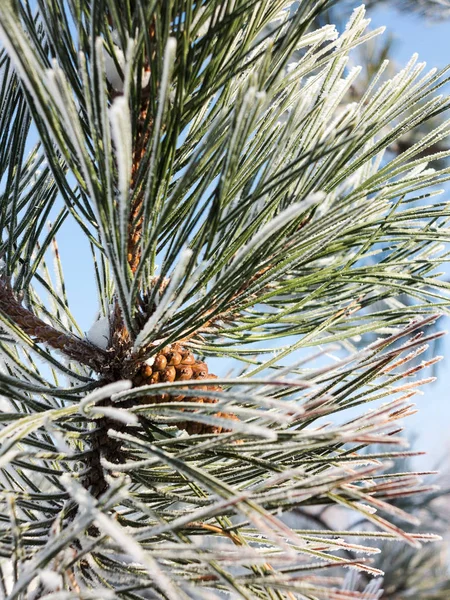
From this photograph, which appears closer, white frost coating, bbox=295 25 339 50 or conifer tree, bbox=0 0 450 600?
conifer tree, bbox=0 0 450 600

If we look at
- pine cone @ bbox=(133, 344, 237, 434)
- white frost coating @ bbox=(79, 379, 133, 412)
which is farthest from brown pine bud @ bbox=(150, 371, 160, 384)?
white frost coating @ bbox=(79, 379, 133, 412)

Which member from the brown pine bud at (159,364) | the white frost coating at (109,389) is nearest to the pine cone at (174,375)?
the brown pine bud at (159,364)

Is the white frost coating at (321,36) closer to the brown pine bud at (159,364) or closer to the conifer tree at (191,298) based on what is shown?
the conifer tree at (191,298)

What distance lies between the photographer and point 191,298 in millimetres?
525

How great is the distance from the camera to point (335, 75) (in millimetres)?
581

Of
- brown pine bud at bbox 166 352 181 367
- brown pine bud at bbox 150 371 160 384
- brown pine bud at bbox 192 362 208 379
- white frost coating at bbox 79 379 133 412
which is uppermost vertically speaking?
brown pine bud at bbox 166 352 181 367

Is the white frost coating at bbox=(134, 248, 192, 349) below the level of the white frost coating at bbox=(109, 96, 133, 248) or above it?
below

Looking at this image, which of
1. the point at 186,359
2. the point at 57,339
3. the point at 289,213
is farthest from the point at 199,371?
the point at 289,213

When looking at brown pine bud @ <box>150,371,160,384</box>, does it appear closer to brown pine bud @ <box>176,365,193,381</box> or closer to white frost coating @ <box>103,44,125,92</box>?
brown pine bud @ <box>176,365,193,381</box>

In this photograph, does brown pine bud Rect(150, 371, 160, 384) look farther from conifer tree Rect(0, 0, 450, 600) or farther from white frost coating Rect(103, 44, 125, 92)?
white frost coating Rect(103, 44, 125, 92)

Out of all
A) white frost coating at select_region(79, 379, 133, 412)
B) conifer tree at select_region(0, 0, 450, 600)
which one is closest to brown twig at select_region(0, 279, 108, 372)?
conifer tree at select_region(0, 0, 450, 600)

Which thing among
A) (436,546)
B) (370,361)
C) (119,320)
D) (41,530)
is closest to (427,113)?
(370,361)

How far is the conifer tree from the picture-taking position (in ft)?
1.18

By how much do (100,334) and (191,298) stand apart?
9 cm
